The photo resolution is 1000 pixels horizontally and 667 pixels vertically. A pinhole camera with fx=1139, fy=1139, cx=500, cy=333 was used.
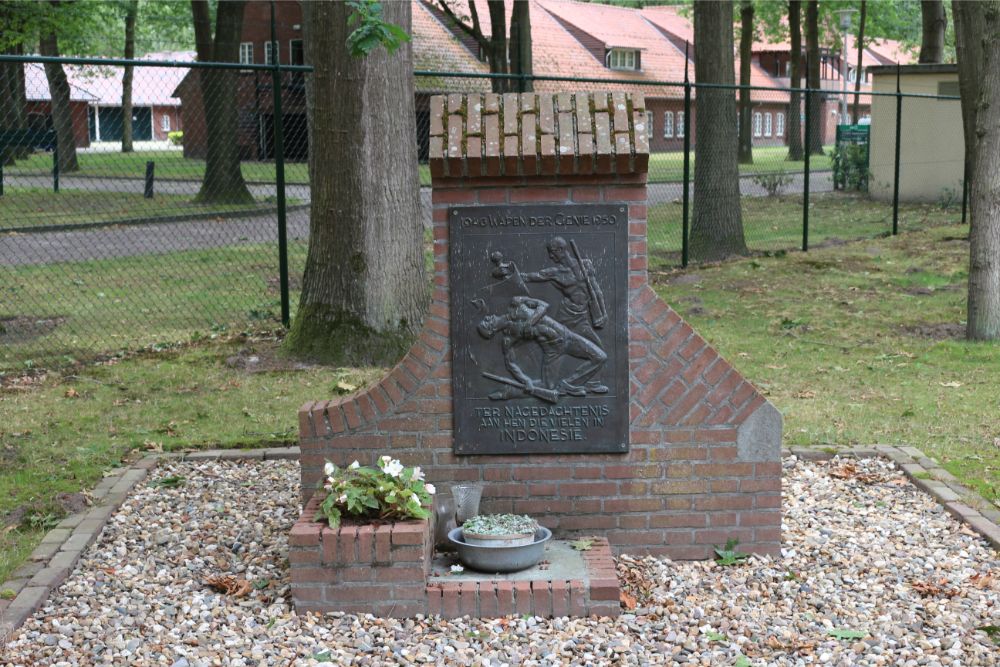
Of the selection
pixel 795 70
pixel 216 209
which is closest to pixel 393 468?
pixel 216 209

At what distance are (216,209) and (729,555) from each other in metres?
18.1

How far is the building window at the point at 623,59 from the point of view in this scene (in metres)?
54.9

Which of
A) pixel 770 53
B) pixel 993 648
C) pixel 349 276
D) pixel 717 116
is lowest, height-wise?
pixel 993 648

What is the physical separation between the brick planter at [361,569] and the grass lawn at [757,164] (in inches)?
975

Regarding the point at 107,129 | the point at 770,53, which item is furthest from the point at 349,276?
the point at 770,53

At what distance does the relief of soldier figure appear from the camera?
4.86 meters

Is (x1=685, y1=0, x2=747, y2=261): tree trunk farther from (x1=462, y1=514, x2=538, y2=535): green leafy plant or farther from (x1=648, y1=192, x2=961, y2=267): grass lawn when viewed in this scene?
(x1=462, y1=514, x2=538, y2=535): green leafy plant

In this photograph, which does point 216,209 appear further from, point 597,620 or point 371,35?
point 597,620

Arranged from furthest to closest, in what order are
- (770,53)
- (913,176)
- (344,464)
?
1. (770,53)
2. (913,176)
3. (344,464)

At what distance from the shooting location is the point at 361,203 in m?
8.66

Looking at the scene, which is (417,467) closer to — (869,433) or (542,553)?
(542,553)

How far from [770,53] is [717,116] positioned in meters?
57.6

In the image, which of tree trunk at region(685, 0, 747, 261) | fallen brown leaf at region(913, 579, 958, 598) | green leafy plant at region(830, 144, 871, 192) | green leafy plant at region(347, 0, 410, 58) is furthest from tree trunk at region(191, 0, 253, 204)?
fallen brown leaf at region(913, 579, 958, 598)

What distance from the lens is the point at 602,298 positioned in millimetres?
4887
